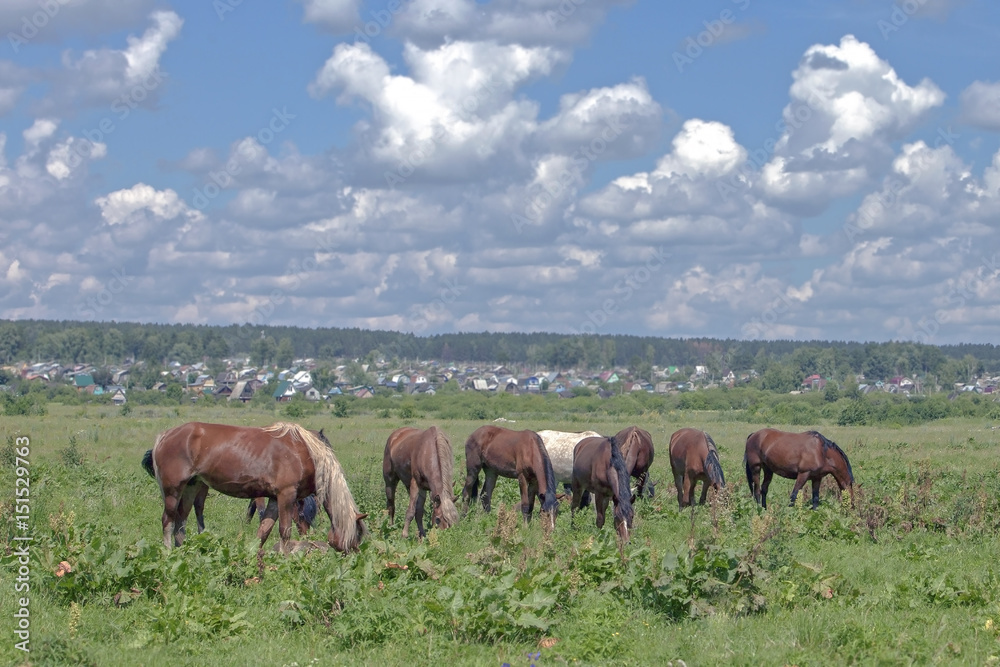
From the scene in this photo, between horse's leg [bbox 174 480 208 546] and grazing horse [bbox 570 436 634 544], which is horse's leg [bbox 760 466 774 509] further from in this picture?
horse's leg [bbox 174 480 208 546]

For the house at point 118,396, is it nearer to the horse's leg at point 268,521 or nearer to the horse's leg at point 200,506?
the horse's leg at point 200,506

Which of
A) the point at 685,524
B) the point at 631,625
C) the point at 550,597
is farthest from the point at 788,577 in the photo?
the point at 685,524

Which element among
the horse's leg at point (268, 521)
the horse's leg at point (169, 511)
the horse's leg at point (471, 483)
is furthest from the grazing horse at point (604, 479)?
the horse's leg at point (169, 511)

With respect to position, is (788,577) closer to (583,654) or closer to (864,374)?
(583,654)

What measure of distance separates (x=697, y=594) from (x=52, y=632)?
17.8 feet

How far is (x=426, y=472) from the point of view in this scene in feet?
46.1

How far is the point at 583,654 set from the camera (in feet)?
25.2

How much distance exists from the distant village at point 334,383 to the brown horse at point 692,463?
71060 millimetres

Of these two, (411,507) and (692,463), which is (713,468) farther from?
(411,507)

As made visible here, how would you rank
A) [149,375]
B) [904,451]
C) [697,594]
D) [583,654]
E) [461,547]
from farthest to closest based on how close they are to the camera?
[149,375] → [904,451] → [461,547] → [697,594] → [583,654]

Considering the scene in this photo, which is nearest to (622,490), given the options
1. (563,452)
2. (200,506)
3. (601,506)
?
(601,506)

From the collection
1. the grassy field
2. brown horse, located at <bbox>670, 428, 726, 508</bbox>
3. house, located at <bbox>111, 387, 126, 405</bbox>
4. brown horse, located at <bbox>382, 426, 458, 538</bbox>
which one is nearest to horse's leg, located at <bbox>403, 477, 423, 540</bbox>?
brown horse, located at <bbox>382, 426, 458, 538</bbox>

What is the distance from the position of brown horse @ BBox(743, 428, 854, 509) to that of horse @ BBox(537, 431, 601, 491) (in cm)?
315

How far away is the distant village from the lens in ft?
327
